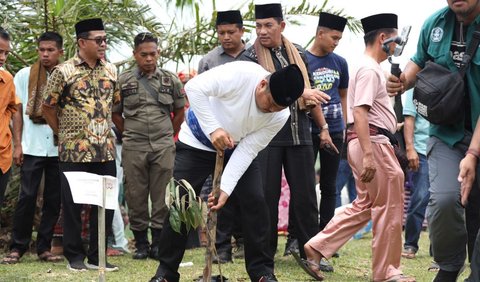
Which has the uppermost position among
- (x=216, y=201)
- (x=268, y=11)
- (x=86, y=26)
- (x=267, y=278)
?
(x=268, y=11)

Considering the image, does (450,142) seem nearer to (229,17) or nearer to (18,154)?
(229,17)

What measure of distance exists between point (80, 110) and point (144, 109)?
129 centimetres

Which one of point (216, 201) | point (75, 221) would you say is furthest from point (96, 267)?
point (216, 201)

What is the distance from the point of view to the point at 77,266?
8.55 meters

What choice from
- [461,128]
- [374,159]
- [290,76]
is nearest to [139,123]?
[374,159]

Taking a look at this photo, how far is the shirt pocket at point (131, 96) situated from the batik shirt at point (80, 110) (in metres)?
1.08

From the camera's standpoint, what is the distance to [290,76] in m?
6.38

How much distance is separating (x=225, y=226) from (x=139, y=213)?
3.83 feet

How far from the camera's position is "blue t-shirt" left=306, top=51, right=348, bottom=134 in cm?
940

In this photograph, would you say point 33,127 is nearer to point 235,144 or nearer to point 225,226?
point 225,226

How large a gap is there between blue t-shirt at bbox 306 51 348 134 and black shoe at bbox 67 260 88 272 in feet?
8.56

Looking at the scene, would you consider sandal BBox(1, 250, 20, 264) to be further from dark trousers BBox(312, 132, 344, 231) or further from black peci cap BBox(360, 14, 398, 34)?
black peci cap BBox(360, 14, 398, 34)

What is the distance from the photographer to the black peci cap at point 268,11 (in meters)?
8.59

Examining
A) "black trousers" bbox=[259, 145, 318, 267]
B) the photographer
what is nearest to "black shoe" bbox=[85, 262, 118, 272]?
"black trousers" bbox=[259, 145, 318, 267]
